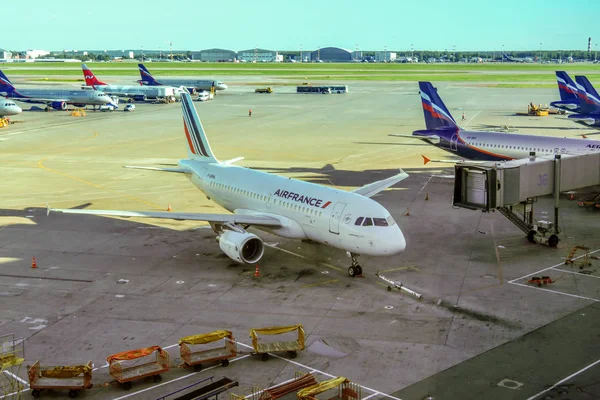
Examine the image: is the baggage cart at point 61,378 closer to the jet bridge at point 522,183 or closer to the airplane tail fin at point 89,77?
the jet bridge at point 522,183

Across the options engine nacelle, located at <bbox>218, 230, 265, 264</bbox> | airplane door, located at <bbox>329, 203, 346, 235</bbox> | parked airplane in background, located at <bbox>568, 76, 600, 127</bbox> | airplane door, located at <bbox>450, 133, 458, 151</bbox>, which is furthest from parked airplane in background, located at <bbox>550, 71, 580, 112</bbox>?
engine nacelle, located at <bbox>218, 230, 265, 264</bbox>

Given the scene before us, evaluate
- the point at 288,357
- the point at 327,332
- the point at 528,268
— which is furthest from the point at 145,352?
the point at 528,268

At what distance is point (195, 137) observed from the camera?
44.5m

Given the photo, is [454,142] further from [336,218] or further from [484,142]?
[336,218]

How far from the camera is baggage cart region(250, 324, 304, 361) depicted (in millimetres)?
24359

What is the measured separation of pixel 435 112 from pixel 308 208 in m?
32.6

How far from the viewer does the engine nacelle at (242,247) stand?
110 feet

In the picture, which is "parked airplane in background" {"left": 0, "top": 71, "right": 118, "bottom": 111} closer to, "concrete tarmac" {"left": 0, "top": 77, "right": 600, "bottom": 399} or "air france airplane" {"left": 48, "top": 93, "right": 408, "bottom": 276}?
"concrete tarmac" {"left": 0, "top": 77, "right": 600, "bottom": 399}

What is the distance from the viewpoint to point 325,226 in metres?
33.2

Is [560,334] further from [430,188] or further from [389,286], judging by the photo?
[430,188]

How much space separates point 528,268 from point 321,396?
57.0ft

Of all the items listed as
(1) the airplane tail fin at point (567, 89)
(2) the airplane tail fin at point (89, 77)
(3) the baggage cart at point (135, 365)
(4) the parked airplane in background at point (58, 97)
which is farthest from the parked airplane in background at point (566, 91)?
(2) the airplane tail fin at point (89, 77)

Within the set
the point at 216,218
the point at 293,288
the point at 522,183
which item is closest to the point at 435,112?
the point at 522,183

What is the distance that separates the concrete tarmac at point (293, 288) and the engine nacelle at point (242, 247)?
34.8 inches
